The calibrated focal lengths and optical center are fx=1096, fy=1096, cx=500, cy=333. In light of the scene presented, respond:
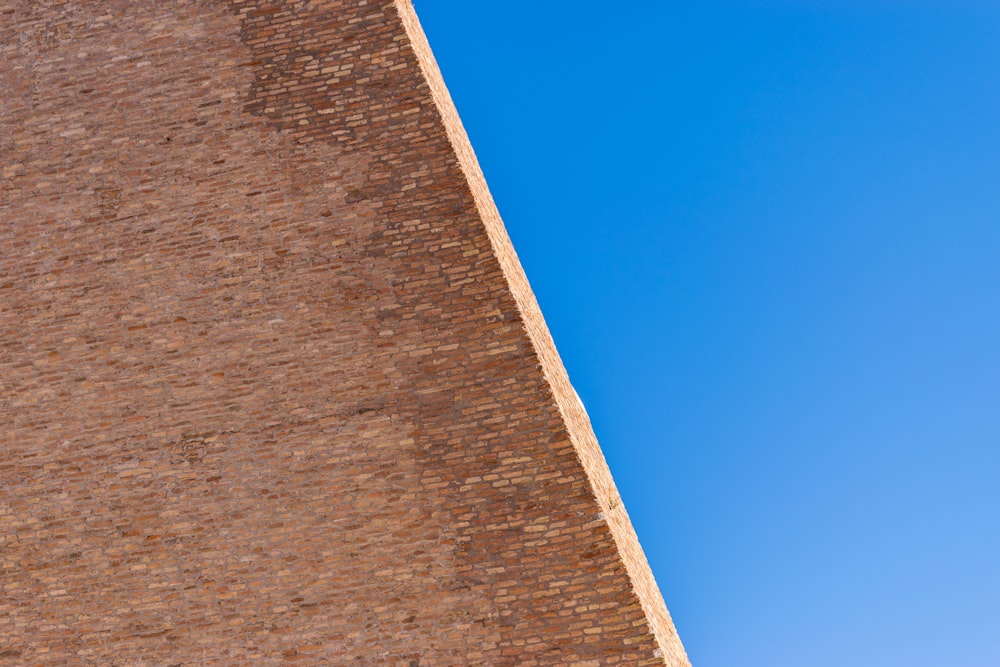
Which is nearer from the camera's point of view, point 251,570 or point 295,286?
point 251,570

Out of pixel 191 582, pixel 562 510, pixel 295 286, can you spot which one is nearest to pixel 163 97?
pixel 295 286

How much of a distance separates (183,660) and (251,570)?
29.9 inches

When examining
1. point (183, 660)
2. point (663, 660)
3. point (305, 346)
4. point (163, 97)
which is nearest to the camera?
point (663, 660)

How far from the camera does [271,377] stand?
8.08 m

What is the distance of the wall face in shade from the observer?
24.7 feet

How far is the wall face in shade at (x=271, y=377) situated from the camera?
24.7ft

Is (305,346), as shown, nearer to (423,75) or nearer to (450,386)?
(450,386)

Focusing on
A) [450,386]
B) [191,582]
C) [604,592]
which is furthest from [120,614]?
[604,592]

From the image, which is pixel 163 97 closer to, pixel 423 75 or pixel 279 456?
pixel 423 75

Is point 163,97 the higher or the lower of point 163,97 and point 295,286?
the higher

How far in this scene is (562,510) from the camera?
750 cm

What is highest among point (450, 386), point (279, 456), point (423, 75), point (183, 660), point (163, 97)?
point (423, 75)

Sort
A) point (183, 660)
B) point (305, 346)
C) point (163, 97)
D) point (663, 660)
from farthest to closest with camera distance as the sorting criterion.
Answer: point (163, 97) < point (305, 346) < point (183, 660) < point (663, 660)

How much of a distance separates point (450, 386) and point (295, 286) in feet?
4.75
